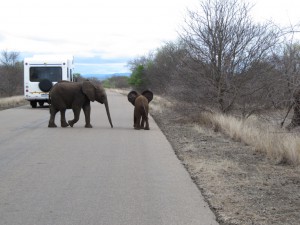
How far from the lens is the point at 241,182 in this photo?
7480mm

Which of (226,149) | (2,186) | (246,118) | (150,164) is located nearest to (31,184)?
(2,186)

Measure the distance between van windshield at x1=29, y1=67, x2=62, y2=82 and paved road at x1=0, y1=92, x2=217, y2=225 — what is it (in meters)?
15.2

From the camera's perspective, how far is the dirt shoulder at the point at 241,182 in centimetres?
574

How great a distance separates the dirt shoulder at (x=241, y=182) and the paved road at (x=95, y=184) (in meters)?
0.26

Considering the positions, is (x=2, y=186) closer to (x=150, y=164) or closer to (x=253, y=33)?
(x=150, y=164)

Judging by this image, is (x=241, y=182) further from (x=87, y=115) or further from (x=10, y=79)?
(x=10, y=79)

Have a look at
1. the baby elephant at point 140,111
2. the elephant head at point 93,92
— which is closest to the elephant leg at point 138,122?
the baby elephant at point 140,111

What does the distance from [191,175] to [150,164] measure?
4.23 feet

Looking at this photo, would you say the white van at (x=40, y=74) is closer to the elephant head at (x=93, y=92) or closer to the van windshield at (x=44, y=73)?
the van windshield at (x=44, y=73)

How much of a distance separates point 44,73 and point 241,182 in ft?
72.9

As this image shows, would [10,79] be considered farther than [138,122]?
Yes

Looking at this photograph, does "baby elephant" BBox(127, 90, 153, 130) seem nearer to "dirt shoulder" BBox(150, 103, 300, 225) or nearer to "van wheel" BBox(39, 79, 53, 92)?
"dirt shoulder" BBox(150, 103, 300, 225)

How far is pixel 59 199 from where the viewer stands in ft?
21.4

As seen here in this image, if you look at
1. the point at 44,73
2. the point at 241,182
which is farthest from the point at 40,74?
the point at 241,182
